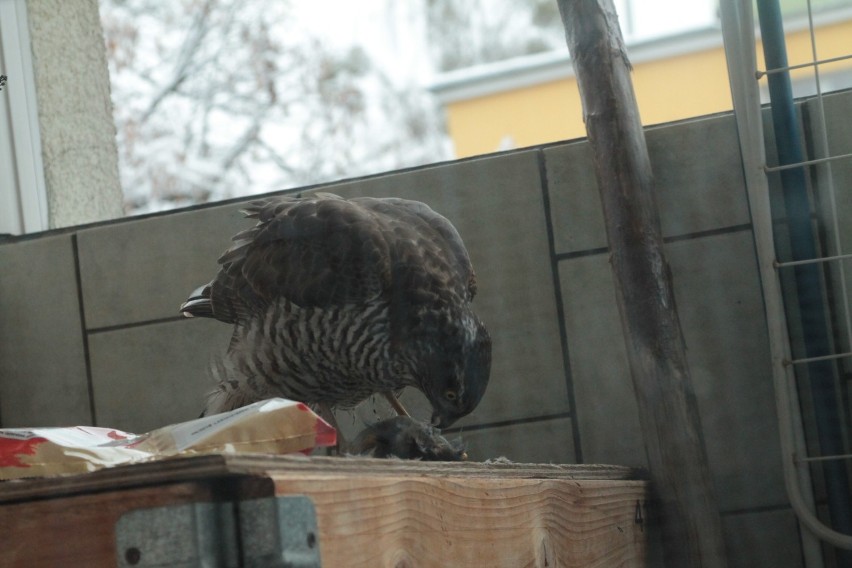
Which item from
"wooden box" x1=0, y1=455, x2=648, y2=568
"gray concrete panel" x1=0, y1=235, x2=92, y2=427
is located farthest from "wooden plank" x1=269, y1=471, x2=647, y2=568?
"gray concrete panel" x1=0, y1=235, x2=92, y2=427

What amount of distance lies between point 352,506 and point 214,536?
176mm

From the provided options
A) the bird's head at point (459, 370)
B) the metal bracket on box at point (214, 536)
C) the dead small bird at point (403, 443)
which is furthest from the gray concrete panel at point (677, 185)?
the metal bracket on box at point (214, 536)

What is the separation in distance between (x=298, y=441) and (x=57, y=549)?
0.83 ft

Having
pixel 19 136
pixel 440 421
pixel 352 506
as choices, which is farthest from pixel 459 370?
pixel 19 136

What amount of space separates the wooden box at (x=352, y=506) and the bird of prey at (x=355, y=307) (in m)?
0.48

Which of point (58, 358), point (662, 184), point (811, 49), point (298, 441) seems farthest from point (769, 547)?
point (58, 358)

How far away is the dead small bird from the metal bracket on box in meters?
A: 0.89

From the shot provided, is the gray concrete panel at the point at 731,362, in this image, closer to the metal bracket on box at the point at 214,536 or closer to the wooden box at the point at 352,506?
the wooden box at the point at 352,506

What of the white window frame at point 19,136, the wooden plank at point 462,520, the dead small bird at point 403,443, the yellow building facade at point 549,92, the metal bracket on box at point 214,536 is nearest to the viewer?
the metal bracket on box at point 214,536

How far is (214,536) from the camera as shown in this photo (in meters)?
0.73

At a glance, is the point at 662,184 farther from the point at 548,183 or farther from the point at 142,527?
the point at 142,527

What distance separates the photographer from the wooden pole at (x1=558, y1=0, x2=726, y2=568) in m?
2.05

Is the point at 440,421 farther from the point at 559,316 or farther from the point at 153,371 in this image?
the point at 153,371

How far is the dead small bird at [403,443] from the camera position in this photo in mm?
1649
